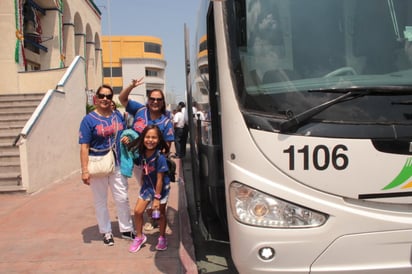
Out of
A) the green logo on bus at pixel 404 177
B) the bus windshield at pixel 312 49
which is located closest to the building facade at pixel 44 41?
the bus windshield at pixel 312 49

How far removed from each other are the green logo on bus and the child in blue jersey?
7.74 ft

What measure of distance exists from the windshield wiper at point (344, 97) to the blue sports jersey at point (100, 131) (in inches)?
94.8

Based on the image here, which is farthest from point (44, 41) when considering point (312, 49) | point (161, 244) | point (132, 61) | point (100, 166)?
point (132, 61)

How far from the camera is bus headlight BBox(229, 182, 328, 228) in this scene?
234 cm

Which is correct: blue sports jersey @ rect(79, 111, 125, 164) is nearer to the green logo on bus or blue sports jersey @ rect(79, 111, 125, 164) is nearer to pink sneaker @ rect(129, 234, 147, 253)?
pink sneaker @ rect(129, 234, 147, 253)

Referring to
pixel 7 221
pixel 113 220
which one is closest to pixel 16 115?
pixel 7 221

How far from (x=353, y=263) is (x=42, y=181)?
6937 millimetres

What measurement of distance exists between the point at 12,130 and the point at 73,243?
17.7 ft

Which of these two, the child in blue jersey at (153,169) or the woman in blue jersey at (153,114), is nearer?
the child in blue jersey at (153,169)

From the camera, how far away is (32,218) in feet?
18.4

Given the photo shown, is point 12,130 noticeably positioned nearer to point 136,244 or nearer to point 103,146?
point 103,146

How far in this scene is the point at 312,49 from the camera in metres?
2.50

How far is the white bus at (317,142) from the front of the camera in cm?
229

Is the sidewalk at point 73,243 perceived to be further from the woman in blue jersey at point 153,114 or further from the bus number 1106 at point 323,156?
the bus number 1106 at point 323,156
